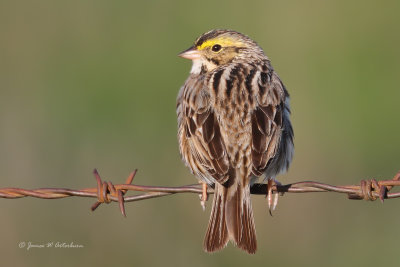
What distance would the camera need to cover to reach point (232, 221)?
6051 mm

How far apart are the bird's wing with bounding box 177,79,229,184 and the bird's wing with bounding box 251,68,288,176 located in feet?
0.70

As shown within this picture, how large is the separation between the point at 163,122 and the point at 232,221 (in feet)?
13.4

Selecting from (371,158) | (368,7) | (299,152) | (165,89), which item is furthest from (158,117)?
(368,7)

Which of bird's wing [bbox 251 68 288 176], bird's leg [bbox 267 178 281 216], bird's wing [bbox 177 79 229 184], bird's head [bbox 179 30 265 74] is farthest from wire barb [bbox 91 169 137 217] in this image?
bird's head [bbox 179 30 265 74]

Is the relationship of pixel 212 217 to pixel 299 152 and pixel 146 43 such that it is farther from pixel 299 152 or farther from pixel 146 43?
pixel 146 43

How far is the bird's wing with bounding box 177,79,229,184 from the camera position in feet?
20.0

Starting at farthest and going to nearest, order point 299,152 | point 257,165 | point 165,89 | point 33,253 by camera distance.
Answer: point 165,89 → point 299,152 → point 33,253 → point 257,165

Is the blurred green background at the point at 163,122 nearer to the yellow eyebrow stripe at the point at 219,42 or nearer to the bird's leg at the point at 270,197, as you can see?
the yellow eyebrow stripe at the point at 219,42

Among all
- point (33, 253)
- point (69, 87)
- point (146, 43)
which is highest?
point (146, 43)

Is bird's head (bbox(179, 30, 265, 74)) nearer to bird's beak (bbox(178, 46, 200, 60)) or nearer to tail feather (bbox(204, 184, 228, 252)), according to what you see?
bird's beak (bbox(178, 46, 200, 60))

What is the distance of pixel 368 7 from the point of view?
41.0 ft

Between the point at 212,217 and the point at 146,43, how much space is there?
603cm

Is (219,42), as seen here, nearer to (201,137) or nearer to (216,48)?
(216,48)

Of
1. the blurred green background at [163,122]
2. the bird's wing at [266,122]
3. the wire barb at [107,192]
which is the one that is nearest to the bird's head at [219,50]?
the bird's wing at [266,122]
